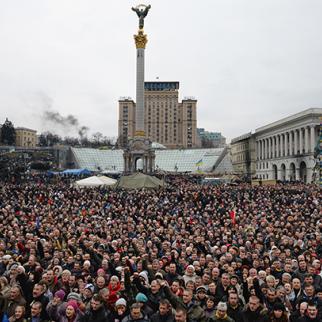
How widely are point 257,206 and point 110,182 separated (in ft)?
55.7

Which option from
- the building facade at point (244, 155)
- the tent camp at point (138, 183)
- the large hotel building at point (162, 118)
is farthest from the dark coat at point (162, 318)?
the large hotel building at point (162, 118)

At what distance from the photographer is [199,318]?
21.3 ft

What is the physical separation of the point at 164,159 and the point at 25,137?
197ft

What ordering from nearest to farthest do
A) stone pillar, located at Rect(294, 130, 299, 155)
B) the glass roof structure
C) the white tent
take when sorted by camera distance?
the white tent, stone pillar, located at Rect(294, 130, 299, 155), the glass roof structure

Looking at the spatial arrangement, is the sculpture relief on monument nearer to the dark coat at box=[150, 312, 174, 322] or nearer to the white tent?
the white tent

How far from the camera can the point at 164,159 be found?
96.0 m

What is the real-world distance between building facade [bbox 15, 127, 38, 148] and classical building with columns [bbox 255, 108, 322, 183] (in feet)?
256

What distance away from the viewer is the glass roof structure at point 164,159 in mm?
89000

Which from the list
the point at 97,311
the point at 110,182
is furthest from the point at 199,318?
the point at 110,182

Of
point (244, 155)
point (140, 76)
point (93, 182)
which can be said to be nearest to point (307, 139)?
point (140, 76)

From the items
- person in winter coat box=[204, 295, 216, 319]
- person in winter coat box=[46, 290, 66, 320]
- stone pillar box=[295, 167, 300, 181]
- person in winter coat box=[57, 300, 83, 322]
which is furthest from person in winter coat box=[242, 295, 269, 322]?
stone pillar box=[295, 167, 300, 181]

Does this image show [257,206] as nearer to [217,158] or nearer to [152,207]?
[152,207]

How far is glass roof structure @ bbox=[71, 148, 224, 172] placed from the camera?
3504 inches

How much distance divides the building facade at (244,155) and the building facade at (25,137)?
6676 centimetres
